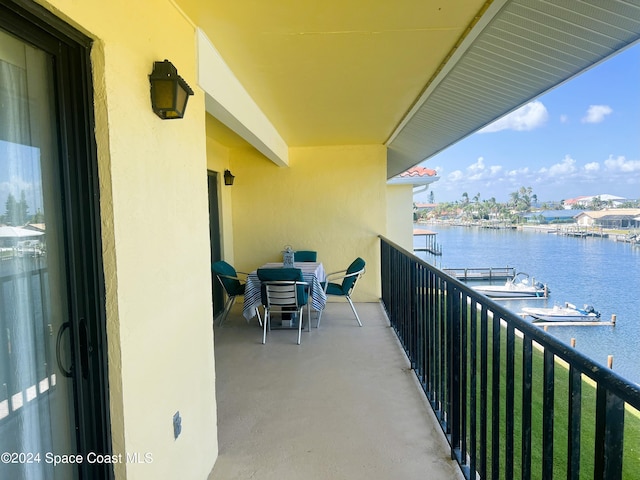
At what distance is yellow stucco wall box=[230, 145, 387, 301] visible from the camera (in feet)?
18.8

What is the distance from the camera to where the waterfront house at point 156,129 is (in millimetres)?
1079

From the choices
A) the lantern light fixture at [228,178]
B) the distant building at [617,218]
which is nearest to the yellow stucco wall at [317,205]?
the lantern light fixture at [228,178]

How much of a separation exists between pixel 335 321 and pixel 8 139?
4146mm

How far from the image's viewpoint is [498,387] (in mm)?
1487

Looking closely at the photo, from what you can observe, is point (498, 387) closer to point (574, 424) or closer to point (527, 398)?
point (527, 398)

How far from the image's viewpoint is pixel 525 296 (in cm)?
1736

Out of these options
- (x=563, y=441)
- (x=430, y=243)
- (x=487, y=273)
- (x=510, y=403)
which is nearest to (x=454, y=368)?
(x=510, y=403)

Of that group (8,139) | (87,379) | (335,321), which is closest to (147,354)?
(87,379)

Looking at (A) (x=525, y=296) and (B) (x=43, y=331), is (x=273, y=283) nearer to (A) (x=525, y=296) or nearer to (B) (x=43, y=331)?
(B) (x=43, y=331)

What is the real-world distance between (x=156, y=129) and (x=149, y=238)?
0.44 m

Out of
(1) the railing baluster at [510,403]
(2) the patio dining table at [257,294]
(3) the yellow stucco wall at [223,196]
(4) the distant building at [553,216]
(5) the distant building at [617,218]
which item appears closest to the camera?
(1) the railing baluster at [510,403]

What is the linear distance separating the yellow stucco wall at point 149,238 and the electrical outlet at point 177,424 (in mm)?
29

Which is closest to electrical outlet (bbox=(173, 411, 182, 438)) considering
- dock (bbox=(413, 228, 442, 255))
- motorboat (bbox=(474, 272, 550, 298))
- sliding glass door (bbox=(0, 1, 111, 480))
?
sliding glass door (bbox=(0, 1, 111, 480))

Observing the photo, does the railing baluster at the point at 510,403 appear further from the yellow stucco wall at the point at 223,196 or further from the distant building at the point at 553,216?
the distant building at the point at 553,216
